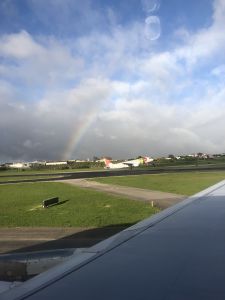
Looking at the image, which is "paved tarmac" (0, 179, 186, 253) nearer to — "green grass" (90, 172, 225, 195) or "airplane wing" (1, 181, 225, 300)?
"airplane wing" (1, 181, 225, 300)

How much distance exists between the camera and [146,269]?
392 cm

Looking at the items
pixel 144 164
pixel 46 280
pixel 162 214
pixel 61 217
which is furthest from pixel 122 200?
pixel 144 164

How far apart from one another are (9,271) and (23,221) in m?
17.4

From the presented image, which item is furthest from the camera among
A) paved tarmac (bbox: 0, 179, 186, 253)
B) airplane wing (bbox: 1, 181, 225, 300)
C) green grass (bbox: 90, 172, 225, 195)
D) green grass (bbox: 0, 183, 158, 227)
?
green grass (bbox: 90, 172, 225, 195)

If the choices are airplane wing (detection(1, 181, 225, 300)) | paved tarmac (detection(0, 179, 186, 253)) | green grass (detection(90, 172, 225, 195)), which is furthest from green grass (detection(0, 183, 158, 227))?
airplane wing (detection(1, 181, 225, 300))

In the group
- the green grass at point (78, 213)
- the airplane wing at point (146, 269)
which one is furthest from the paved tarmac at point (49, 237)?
the airplane wing at point (146, 269)

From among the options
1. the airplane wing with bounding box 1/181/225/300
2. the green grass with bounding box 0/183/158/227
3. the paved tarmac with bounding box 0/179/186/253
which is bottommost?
the paved tarmac with bounding box 0/179/186/253

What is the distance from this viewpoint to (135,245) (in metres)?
5.07

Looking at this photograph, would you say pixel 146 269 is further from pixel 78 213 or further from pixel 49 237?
pixel 78 213

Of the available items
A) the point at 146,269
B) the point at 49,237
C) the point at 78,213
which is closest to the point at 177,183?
the point at 78,213

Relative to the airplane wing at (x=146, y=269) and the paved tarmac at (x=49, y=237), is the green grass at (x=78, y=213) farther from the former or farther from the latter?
the airplane wing at (x=146, y=269)

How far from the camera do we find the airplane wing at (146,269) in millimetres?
3207

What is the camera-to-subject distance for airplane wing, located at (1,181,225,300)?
321 centimetres

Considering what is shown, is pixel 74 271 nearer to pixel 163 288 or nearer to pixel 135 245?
pixel 163 288
